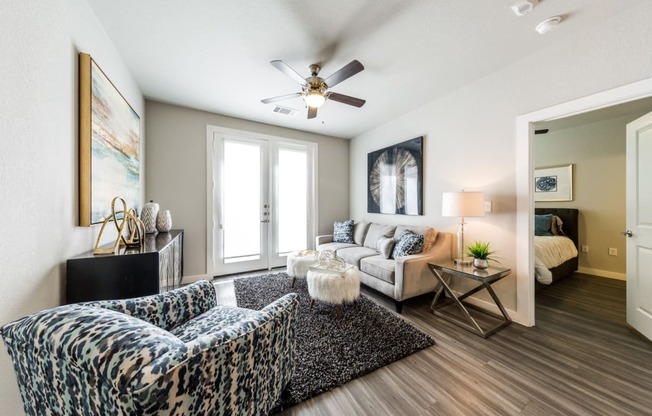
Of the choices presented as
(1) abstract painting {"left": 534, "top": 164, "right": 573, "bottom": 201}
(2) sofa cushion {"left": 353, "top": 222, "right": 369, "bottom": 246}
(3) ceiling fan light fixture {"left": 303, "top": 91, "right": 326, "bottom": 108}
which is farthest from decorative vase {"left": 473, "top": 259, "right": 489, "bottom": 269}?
(1) abstract painting {"left": 534, "top": 164, "right": 573, "bottom": 201}

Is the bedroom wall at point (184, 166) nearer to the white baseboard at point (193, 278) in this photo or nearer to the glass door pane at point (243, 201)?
the white baseboard at point (193, 278)

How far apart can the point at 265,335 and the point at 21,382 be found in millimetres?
827

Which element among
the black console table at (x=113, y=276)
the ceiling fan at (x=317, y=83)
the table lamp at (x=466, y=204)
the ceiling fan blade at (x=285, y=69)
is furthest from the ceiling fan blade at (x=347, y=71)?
the black console table at (x=113, y=276)

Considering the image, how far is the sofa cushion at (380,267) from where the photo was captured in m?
2.58

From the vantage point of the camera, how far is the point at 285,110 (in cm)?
338

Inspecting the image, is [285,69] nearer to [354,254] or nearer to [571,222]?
[354,254]

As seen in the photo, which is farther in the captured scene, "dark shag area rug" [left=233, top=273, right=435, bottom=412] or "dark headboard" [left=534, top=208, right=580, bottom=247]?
"dark headboard" [left=534, top=208, right=580, bottom=247]

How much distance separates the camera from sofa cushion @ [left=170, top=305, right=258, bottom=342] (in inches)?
48.8

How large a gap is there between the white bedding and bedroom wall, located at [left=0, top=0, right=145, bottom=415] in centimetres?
423

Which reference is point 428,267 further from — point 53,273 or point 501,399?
point 53,273

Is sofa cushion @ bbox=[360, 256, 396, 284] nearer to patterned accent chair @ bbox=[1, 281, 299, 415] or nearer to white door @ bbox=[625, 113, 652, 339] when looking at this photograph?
patterned accent chair @ bbox=[1, 281, 299, 415]

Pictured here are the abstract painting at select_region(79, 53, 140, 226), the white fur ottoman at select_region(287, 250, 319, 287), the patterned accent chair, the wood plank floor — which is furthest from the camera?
the white fur ottoman at select_region(287, 250, 319, 287)

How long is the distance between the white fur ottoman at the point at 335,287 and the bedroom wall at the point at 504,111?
1577 millimetres

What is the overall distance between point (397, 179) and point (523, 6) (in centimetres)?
235
